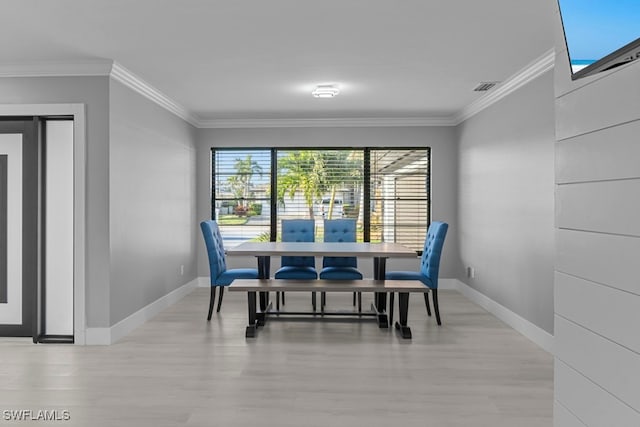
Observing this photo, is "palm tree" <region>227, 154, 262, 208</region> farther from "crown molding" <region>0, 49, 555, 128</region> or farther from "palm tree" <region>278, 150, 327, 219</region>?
"crown molding" <region>0, 49, 555, 128</region>

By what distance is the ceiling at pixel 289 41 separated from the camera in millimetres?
3002

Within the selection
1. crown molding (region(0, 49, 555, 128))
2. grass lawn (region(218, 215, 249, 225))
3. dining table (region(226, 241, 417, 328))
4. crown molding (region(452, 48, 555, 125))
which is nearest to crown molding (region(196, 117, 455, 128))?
crown molding (region(0, 49, 555, 128))

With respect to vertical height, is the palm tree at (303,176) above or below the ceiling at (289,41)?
below

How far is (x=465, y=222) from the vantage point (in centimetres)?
645

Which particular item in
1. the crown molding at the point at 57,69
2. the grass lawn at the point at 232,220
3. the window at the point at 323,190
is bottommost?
the grass lawn at the point at 232,220

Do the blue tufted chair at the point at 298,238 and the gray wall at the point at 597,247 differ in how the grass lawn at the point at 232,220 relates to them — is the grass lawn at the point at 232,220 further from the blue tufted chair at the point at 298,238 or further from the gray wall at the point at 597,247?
the gray wall at the point at 597,247

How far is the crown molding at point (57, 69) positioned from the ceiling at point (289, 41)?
7 cm

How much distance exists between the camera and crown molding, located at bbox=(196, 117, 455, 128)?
6.81 meters

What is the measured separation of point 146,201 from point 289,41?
2.43m

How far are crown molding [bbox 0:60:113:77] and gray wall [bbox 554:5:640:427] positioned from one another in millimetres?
3714

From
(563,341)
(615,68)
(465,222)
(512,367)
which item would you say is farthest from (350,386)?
(465,222)

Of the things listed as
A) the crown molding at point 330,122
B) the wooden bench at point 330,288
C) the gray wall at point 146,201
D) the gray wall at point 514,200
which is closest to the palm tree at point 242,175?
the crown molding at point 330,122

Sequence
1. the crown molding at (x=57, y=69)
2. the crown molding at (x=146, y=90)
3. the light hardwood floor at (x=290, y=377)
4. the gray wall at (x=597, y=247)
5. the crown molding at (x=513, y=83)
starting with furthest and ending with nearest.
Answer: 1. the crown molding at (x=146, y=90)
2. the crown molding at (x=57, y=69)
3. the crown molding at (x=513, y=83)
4. the light hardwood floor at (x=290, y=377)
5. the gray wall at (x=597, y=247)

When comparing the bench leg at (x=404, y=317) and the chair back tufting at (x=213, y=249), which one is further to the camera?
the chair back tufting at (x=213, y=249)
